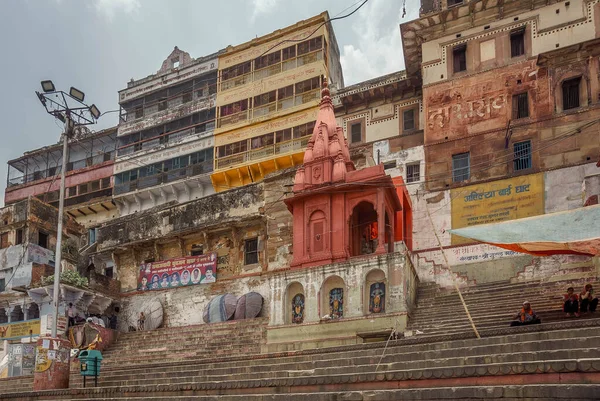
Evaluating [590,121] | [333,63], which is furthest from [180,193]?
[590,121]

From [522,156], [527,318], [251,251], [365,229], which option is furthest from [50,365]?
[522,156]

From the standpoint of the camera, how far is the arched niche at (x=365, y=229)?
65.9 feet

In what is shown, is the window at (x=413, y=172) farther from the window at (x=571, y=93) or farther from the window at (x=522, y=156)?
the window at (x=571, y=93)

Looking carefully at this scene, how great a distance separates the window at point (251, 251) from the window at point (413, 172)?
21.5 feet

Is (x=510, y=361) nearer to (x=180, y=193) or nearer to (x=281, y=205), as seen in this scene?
(x=281, y=205)

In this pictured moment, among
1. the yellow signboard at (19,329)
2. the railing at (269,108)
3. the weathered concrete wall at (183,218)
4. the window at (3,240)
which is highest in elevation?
the railing at (269,108)

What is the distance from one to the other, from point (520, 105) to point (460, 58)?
3102mm

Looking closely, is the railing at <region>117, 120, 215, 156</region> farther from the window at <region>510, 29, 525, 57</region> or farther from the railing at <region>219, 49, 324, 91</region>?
the window at <region>510, 29, 525, 57</region>

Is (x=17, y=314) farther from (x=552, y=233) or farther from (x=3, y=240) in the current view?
(x=552, y=233)

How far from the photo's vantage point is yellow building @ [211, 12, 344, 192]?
28.9 metres

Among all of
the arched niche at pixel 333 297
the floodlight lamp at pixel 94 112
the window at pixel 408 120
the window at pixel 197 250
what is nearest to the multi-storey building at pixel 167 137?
the window at pixel 197 250

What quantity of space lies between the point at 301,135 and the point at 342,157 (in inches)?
346

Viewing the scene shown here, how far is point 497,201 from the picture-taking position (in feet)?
68.3

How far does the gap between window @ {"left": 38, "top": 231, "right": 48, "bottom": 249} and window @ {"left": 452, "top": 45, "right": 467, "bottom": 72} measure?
19.3 meters
